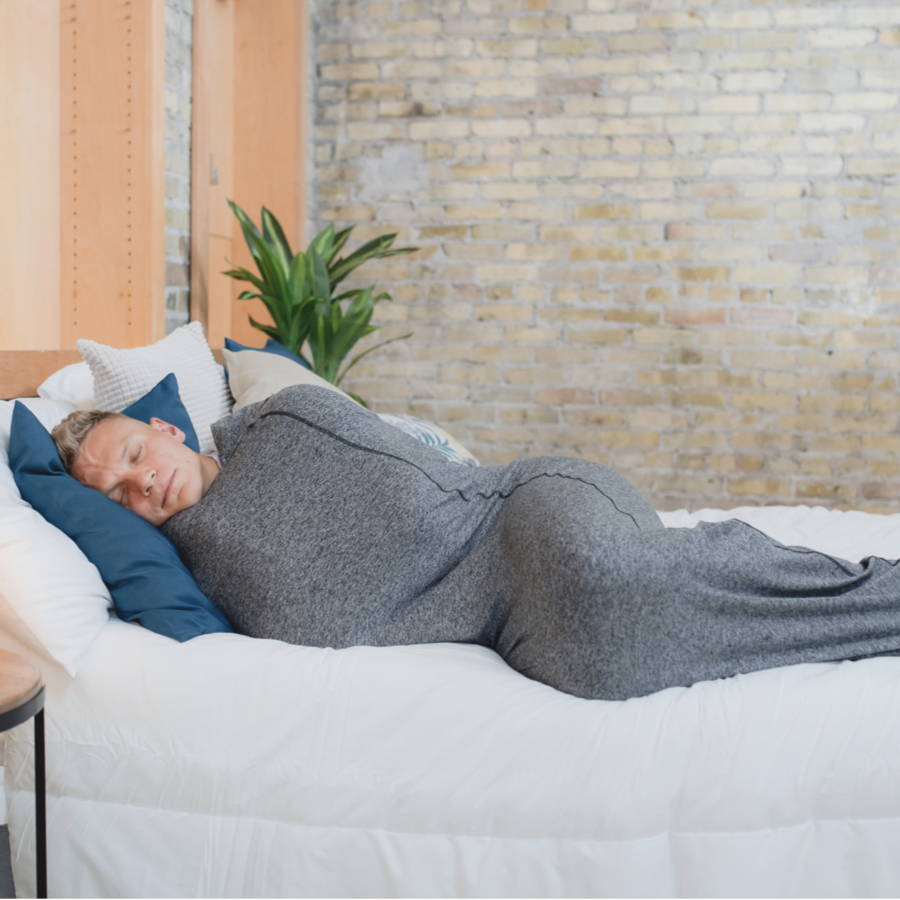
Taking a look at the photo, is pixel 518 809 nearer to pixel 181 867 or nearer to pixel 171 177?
pixel 181 867

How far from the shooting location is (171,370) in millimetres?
2322

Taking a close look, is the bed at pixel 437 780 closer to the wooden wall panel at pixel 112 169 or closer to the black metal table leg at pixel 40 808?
the black metal table leg at pixel 40 808

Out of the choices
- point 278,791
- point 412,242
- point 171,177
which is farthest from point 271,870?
point 412,242

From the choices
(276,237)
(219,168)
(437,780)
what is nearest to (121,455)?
(437,780)

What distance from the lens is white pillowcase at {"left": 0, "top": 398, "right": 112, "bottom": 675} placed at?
1.50 meters

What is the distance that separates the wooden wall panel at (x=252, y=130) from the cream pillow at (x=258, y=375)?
1.44 m

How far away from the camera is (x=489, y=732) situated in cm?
141

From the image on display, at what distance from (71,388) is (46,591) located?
2.78ft

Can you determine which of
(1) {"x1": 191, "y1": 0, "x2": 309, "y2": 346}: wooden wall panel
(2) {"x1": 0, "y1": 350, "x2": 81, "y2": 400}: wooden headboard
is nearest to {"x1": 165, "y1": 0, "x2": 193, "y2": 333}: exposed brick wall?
(1) {"x1": 191, "y1": 0, "x2": 309, "y2": 346}: wooden wall panel

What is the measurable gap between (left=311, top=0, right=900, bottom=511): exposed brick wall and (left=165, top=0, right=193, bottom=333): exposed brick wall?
1.14 metres

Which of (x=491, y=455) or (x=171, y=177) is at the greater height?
(x=171, y=177)

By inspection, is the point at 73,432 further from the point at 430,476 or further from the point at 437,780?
the point at 437,780

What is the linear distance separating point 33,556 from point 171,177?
6.34ft

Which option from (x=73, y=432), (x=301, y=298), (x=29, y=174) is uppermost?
(x=29, y=174)
